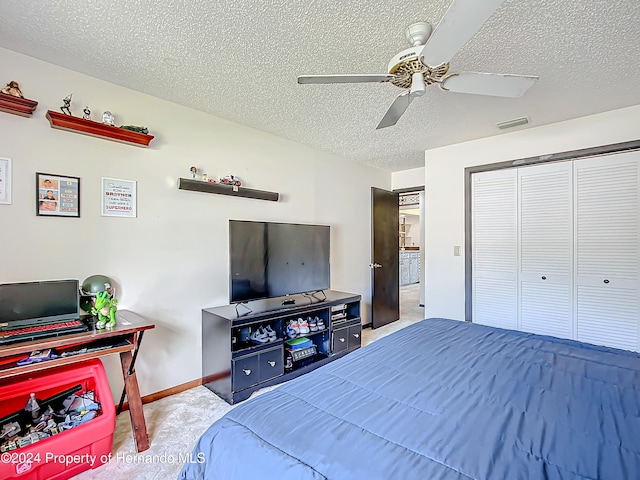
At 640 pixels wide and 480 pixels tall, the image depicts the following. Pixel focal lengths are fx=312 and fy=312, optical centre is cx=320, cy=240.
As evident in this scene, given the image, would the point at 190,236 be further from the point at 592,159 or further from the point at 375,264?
the point at 592,159

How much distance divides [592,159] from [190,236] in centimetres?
377

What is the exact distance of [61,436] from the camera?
5.31 ft

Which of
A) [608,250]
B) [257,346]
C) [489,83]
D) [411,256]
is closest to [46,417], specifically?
[257,346]

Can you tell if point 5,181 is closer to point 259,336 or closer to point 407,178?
point 259,336

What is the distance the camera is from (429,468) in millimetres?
844

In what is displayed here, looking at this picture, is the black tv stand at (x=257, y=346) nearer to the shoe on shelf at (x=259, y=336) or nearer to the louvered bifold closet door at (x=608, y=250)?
the shoe on shelf at (x=259, y=336)

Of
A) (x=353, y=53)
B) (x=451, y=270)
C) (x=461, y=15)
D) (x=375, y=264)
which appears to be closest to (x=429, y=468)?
(x=461, y=15)

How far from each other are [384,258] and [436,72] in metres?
3.43

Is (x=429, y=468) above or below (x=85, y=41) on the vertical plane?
below

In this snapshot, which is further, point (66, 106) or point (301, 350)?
point (301, 350)

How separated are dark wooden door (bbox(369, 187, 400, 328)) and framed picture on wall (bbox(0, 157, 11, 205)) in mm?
3850

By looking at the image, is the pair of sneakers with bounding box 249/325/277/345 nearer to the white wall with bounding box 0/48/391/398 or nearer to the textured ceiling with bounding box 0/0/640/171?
the white wall with bounding box 0/48/391/398

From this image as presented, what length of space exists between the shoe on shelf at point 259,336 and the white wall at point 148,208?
0.48m

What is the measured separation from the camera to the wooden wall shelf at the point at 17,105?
1.82 meters
